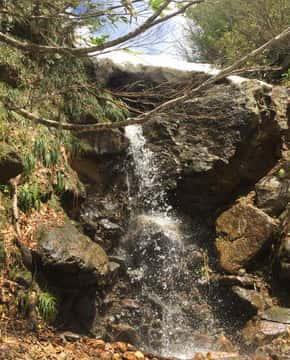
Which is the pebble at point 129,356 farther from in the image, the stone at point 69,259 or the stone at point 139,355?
the stone at point 69,259

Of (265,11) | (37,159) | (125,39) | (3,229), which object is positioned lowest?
(3,229)

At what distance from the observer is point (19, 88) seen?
746 cm

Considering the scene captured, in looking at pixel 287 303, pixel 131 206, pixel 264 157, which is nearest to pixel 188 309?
pixel 287 303

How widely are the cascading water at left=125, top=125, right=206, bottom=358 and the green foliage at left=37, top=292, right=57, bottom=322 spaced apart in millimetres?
1510

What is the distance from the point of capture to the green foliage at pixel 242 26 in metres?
12.2

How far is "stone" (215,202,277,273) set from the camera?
721cm

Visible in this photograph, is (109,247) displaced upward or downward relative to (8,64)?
downward

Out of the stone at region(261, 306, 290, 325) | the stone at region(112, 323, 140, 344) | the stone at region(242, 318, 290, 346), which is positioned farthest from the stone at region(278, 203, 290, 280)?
the stone at region(112, 323, 140, 344)

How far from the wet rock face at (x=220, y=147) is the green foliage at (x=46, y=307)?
12.6ft

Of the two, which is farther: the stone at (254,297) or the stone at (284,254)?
the stone at (284,254)

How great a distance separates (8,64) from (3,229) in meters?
3.33

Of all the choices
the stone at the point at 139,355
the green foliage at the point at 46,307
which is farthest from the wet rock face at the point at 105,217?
the stone at the point at 139,355

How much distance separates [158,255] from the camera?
24.2ft

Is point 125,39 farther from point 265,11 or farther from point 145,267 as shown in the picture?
point 265,11
